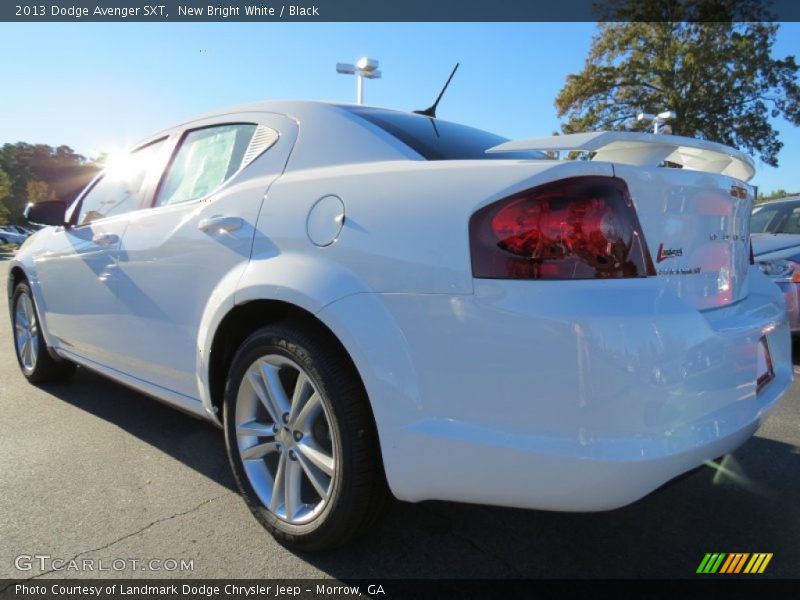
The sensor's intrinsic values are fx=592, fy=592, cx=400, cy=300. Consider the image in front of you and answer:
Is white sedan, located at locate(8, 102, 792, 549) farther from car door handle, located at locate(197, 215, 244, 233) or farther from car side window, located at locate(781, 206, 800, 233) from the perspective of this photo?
car side window, located at locate(781, 206, 800, 233)

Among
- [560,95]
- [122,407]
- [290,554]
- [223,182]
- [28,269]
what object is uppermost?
[560,95]

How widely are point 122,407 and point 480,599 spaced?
8.91 feet

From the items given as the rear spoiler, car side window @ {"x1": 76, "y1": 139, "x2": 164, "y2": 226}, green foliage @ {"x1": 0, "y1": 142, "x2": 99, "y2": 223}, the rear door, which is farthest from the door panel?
green foliage @ {"x1": 0, "y1": 142, "x2": 99, "y2": 223}

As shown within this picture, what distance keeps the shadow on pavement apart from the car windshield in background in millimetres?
3685

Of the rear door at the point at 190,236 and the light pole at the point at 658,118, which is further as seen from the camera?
the light pole at the point at 658,118

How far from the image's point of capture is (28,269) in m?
3.95

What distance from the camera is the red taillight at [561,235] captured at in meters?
1.57

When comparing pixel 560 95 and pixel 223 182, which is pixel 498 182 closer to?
pixel 223 182

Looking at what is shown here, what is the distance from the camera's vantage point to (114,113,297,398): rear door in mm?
2311

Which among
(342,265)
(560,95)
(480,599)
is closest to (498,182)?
(342,265)

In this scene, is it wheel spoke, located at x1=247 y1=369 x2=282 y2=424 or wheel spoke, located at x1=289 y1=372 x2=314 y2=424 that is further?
wheel spoke, located at x1=247 y1=369 x2=282 y2=424

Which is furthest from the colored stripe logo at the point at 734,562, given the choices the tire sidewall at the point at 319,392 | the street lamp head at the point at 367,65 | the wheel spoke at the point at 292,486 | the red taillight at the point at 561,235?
the street lamp head at the point at 367,65

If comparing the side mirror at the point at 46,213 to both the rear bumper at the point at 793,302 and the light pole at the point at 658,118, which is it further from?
the light pole at the point at 658,118

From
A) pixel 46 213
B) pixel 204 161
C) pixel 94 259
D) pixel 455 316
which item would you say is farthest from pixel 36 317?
pixel 455 316
